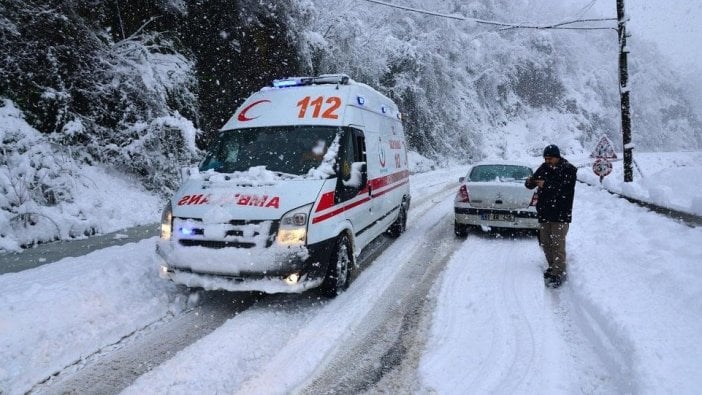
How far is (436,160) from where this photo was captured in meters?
31.1

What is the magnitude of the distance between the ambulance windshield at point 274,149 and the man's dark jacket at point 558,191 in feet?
A: 10.2

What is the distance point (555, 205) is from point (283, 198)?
12.9ft

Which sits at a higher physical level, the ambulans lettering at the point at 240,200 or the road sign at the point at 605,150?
the road sign at the point at 605,150

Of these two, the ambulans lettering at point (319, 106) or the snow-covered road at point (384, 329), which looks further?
the ambulans lettering at point (319, 106)

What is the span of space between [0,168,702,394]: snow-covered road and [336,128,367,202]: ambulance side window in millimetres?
1333

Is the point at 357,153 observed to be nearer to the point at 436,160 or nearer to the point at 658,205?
the point at 658,205

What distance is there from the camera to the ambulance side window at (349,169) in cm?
566

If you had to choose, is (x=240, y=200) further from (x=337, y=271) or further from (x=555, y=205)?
(x=555, y=205)

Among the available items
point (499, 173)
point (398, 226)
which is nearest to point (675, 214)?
point (499, 173)

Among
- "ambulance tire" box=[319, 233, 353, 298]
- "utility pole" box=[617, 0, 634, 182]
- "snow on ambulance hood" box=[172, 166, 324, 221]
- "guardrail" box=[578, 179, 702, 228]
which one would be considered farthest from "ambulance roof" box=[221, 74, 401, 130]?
"utility pole" box=[617, 0, 634, 182]

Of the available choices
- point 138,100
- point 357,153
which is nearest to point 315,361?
point 357,153

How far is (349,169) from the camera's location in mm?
5855

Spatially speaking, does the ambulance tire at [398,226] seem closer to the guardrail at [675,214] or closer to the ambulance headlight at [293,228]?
the ambulance headlight at [293,228]

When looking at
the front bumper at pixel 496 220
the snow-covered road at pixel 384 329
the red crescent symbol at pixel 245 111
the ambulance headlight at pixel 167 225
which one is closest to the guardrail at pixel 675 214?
the snow-covered road at pixel 384 329
